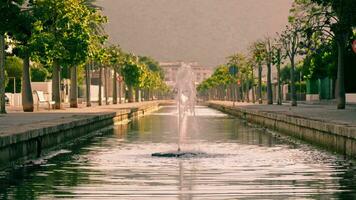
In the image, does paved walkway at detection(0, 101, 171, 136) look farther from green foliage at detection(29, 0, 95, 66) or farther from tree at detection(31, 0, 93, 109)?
tree at detection(31, 0, 93, 109)

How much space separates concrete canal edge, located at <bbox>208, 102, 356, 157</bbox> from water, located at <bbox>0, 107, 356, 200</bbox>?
74 centimetres

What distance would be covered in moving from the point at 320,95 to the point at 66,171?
363ft

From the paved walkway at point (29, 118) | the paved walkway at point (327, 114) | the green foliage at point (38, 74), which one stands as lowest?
the paved walkway at point (327, 114)

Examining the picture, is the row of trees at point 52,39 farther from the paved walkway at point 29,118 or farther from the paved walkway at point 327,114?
the paved walkway at point 327,114

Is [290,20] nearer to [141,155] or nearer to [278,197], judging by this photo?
[141,155]

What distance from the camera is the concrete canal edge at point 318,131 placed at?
107ft

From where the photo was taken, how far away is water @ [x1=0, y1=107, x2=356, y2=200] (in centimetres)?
1964

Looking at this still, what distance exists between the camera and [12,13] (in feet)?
174

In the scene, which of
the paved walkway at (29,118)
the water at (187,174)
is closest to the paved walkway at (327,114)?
the water at (187,174)

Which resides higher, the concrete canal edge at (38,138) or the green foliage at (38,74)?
the green foliage at (38,74)

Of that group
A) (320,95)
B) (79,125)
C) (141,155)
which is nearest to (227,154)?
(141,155)

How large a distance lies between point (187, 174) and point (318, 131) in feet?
57.2

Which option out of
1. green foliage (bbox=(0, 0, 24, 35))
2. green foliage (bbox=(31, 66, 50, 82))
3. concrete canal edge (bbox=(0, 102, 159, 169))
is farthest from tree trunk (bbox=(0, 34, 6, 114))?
green foliage (bbox=(31, 66, 50, 82))

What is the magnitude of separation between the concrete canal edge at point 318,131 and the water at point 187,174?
737mm
